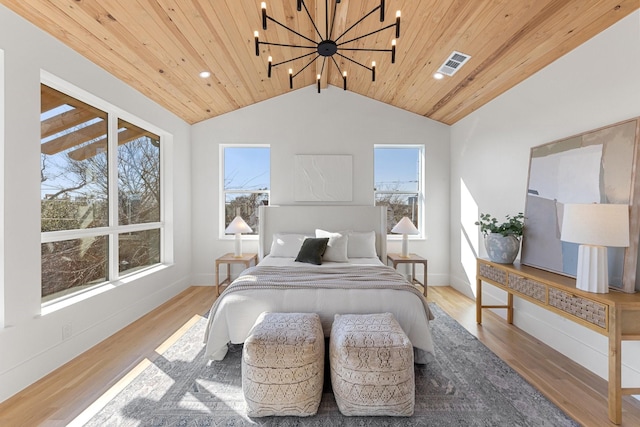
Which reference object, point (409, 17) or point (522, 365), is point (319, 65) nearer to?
point (409, 17)

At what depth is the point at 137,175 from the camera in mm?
3855

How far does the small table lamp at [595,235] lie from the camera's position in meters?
1.95

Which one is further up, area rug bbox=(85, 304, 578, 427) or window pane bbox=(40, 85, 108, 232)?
window pane bbox=(40, 85, 108, 232)

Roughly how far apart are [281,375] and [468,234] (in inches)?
138

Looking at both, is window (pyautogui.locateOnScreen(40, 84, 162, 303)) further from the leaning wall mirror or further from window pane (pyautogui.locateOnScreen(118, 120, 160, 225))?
the leaning wall mirror

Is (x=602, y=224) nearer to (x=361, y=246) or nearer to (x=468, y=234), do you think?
(x=468, y=234)

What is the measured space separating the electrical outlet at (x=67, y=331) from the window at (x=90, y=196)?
10.2 inches

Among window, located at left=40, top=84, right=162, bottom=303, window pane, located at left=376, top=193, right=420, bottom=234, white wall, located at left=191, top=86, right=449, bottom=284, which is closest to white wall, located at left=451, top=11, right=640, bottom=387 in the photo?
white wall, located at left=191, top=86, right=449, bottom=284

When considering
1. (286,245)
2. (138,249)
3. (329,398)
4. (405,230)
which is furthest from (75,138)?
(405,230)

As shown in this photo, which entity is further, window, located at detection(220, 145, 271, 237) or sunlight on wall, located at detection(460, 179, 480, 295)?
window, located at detection(220, 145, 271, 237)

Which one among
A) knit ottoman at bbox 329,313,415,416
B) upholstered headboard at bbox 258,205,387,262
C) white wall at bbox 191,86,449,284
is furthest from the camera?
white wall at bbox 191,86,449,284

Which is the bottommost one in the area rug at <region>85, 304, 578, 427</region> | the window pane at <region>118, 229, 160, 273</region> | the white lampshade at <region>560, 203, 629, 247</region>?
the area rug at <region>85, 304, 578, 427</region>

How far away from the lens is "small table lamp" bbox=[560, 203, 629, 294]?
195cm

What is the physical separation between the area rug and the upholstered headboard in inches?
87.2
